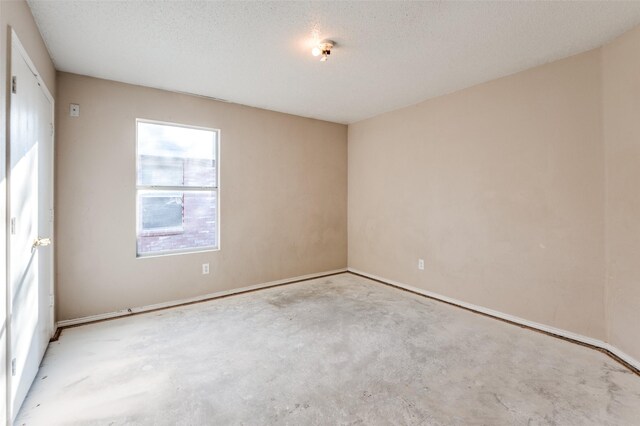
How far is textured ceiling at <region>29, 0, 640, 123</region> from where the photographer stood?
2.04m

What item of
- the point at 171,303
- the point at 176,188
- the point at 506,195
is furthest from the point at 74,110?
the point at 506,195

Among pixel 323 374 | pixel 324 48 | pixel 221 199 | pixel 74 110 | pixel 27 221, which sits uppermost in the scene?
pixel 324 48

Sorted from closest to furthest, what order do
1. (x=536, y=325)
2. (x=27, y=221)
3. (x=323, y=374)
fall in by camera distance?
1. (x=27, y=221)
2. (x=323, y=374)
3. (x=536, y=325)

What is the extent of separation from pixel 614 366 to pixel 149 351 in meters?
3.50

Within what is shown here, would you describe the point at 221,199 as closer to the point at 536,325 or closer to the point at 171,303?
the point at 171,303

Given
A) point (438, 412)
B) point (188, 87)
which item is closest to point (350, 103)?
point (188, 87)

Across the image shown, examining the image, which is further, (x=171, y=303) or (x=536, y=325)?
(x=171, y=303)

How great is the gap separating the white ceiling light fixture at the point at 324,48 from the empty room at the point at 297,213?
0.06ft

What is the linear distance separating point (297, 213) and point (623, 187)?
3476mm

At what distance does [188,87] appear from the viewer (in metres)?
3.39

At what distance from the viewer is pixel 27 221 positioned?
191 centimetres

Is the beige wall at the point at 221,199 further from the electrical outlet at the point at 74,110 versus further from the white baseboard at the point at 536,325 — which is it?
the white baseboard at the point at 536,325

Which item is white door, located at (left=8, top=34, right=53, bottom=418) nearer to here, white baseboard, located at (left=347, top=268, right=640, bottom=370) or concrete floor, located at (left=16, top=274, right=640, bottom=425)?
concrete floor, located at (left=16, top=274, right=640, bottom=425)

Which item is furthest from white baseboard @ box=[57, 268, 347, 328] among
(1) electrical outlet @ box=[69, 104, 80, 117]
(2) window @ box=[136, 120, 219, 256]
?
(1) electrical outlet @ box=[69, 104, 80, 117]
